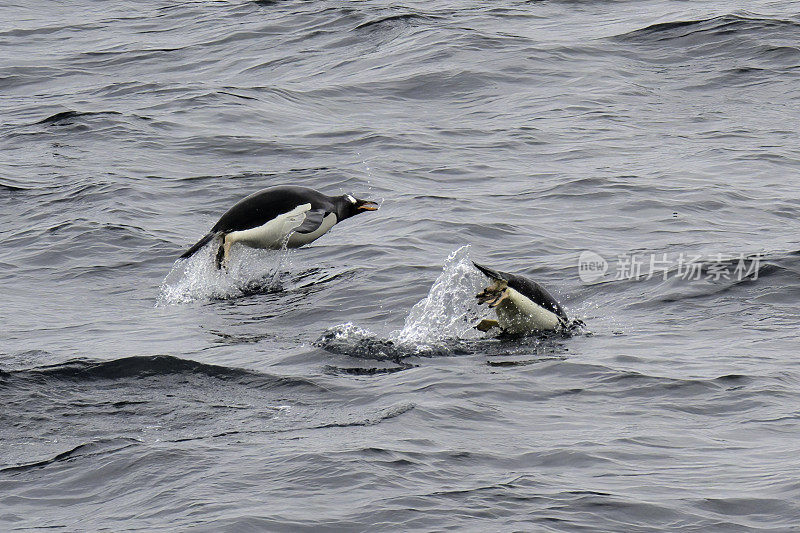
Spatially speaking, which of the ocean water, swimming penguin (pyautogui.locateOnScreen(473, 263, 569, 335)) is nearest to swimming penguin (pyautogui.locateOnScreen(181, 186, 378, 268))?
the ocean water

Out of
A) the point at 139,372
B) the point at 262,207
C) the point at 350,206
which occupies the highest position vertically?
the point at 262,207

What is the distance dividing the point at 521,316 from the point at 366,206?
12.6ft

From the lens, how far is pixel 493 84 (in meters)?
18.8

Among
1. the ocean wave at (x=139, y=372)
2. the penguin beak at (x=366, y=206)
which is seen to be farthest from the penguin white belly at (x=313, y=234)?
the ocean wave at (x=139, y=372)

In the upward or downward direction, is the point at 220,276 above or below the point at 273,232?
below

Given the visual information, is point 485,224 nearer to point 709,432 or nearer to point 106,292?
point 106,292

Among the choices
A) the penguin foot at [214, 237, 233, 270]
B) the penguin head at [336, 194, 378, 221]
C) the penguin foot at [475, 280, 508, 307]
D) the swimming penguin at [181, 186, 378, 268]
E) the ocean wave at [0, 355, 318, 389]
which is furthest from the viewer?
the penguin head at [336, 194, 378, 221]

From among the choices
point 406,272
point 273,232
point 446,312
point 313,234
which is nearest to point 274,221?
point 273,232

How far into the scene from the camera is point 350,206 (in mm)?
12828

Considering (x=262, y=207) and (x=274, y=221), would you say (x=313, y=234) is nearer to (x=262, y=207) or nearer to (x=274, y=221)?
(x=274, y=221)

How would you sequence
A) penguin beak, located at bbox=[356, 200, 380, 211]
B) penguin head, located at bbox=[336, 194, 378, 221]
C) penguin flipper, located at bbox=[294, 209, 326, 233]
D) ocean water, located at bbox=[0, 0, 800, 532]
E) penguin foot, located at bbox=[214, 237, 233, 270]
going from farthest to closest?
penguin beak, located at bbox=[356, 200, 380, 211]
penguin head, located at bbox=[336, 194, 378, 221]
penguin flipper, located at bbox=[294, 209, 326, 233]
penguin foot, located at bbox=[214, 237, 233, 270]
ocean water, located at bbox=[0, 0, 800, 532]

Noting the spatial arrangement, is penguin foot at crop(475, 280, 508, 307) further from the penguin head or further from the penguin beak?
the penguin beak

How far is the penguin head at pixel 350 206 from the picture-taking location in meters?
12.7

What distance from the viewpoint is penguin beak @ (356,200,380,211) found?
1290cm
